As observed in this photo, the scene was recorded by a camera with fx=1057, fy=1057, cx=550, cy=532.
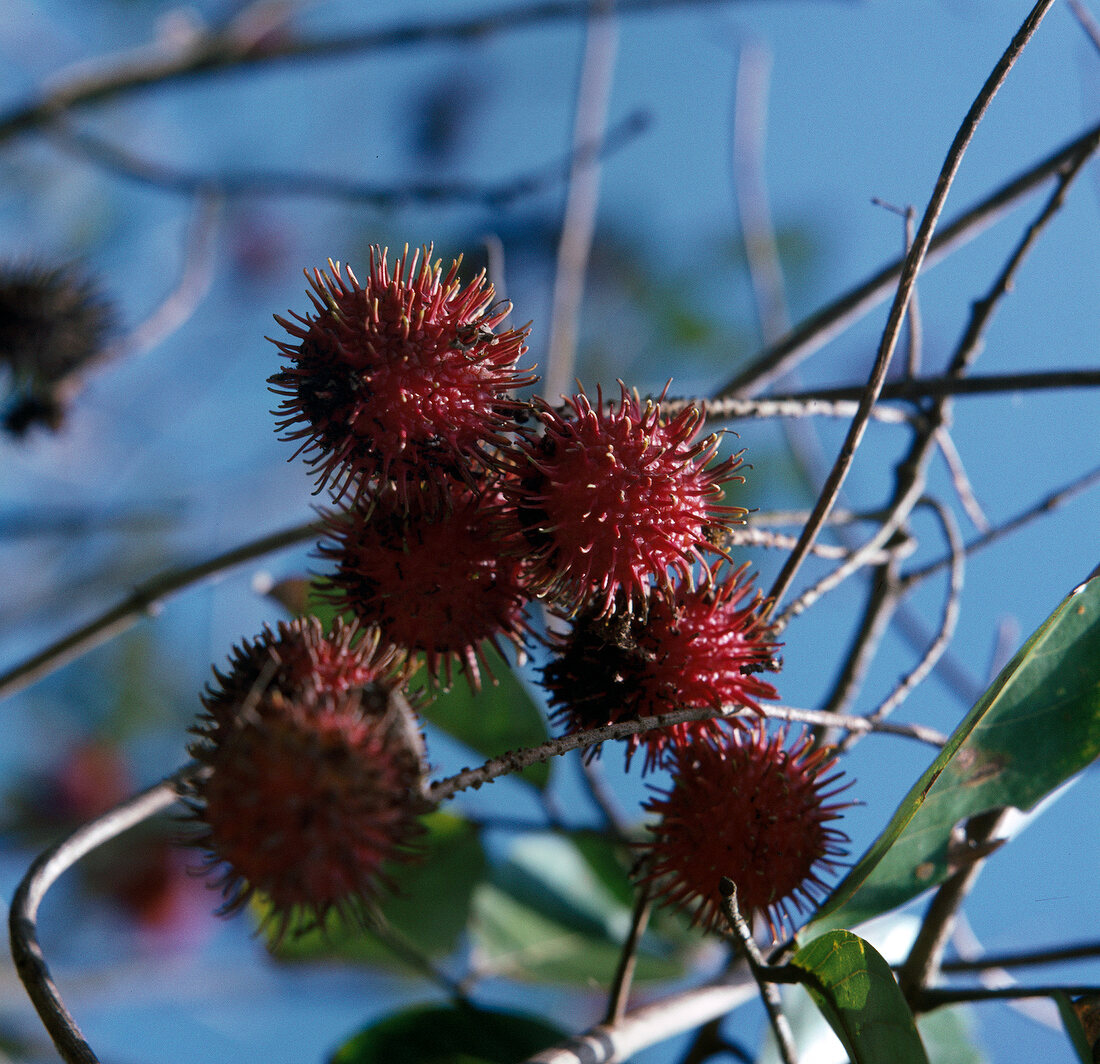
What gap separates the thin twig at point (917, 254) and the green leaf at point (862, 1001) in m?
0.28

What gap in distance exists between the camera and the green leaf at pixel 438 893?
4.48 ft

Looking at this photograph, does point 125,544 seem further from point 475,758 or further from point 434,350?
point 434,350

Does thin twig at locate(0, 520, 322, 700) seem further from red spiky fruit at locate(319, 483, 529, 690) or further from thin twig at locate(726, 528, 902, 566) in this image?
thin twig at locate(726, 528, 902, 566)

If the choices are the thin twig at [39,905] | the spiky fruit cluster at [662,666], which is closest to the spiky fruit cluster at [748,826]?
the spiky fruit cluster at [662,666]

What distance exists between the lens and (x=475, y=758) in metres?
1.39

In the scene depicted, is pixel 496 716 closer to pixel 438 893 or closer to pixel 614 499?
pixel 438 893

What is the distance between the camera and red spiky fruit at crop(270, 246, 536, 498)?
77cm

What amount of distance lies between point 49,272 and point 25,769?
6.09 feet

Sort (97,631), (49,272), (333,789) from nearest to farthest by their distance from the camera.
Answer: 1. (333,789)
2. (97,631)
3. (49,272)

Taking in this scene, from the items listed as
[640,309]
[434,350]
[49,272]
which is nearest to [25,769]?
[49,272]

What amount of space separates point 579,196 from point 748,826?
1.11m

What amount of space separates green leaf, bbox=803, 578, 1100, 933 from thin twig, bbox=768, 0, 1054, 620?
0.65ft

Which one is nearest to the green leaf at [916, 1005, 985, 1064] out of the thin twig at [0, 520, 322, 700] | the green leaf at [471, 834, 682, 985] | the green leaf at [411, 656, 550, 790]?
the green leaf at [471, 834, 682, 985]

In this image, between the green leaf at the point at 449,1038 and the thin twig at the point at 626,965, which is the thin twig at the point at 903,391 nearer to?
the thin twig at the point at 626,965
